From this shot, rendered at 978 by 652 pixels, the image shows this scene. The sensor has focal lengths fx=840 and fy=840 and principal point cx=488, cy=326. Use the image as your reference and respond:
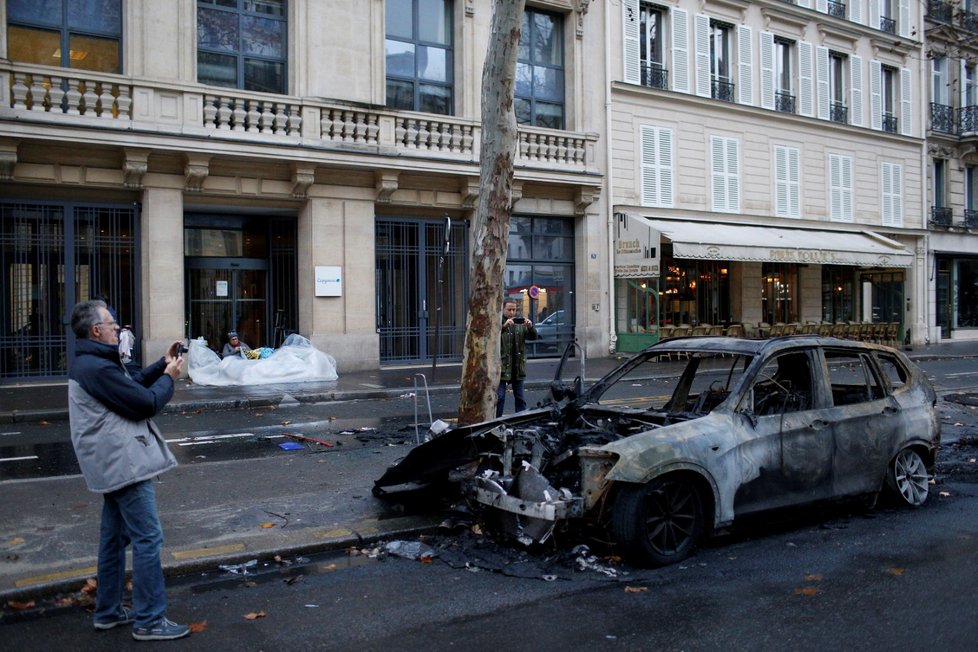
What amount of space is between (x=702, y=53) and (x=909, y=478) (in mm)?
20933

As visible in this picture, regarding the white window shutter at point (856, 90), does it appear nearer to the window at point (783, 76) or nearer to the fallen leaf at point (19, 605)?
the window at point (783, 76)

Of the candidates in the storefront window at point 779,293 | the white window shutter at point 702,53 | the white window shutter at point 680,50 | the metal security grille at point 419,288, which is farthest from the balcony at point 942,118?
the metal security grille at point 419,288

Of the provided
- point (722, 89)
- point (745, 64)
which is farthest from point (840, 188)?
point (722, 89)

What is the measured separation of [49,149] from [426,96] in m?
8.86

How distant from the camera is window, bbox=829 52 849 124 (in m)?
28.8

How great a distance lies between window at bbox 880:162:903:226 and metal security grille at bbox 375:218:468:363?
17.4 m

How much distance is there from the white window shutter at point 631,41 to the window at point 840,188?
348 inches

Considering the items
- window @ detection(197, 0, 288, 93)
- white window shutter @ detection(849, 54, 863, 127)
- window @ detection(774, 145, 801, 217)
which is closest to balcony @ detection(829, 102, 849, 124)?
white window shutter @ detection(849, 54, 863, 127)

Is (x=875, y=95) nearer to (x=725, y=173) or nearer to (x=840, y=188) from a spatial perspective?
(x=840, y=188)

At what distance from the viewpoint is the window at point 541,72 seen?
892 inches

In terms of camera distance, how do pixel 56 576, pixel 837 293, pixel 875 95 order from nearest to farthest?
pixel 56 576 < pixel 837 293 < pixel 875 95

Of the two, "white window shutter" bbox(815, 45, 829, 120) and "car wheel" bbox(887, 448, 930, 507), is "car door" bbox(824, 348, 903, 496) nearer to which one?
"car wheel" bbox(887, 448, 930, 507)

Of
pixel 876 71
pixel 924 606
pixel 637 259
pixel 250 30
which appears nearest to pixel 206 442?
pixel 924 606

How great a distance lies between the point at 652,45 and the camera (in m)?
24.7
